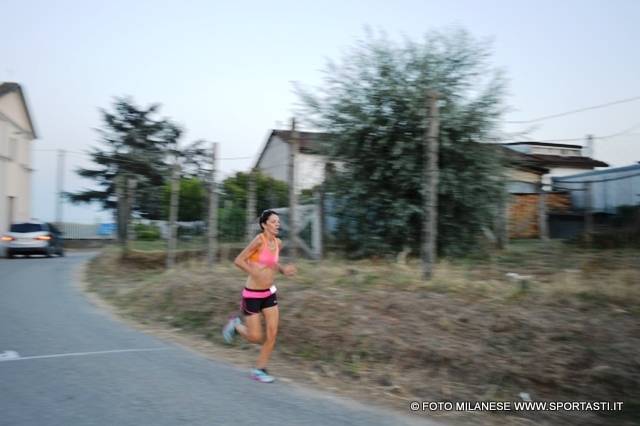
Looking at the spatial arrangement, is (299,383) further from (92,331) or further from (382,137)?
A: (382,137)

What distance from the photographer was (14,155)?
3172 cm

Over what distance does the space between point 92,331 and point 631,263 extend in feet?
27.7

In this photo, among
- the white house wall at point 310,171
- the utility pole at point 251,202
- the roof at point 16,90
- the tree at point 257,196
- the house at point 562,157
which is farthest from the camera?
the house at point 562,157

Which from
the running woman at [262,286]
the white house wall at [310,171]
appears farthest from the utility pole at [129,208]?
the running woman at [262,286]

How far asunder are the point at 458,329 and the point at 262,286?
2.13 meters

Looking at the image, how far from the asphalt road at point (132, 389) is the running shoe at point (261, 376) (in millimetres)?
103

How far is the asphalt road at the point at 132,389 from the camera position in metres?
4.84

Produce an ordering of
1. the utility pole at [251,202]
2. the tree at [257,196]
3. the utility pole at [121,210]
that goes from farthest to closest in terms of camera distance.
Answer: the utility pole at [121,210] → the tree at [257,196] → the utility pole at [251,202]

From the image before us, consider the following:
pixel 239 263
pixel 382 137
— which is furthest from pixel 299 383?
pixel 382 137

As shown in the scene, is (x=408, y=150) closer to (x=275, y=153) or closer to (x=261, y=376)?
(x=261, y=376)

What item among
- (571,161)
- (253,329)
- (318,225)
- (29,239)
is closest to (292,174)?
(318,225)

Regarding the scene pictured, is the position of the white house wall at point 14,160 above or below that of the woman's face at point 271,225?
above

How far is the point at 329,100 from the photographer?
1309cm

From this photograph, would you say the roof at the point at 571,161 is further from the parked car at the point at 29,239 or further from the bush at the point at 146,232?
the parked car at the point at 29,239
